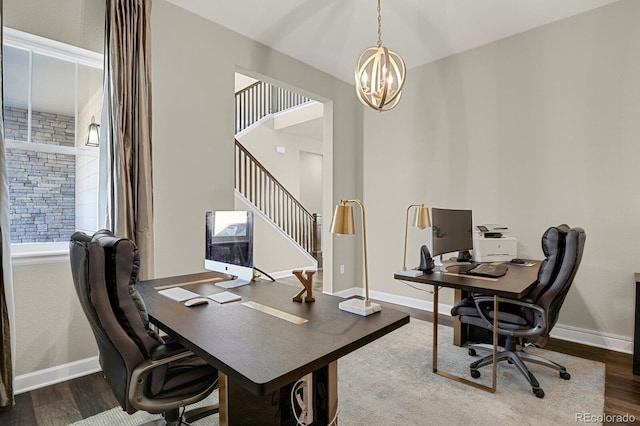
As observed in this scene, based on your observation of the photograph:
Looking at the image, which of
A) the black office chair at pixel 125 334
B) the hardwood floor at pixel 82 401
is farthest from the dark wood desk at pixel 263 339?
the hardwood floor at pixel 82 401

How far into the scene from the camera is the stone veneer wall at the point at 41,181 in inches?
97.0

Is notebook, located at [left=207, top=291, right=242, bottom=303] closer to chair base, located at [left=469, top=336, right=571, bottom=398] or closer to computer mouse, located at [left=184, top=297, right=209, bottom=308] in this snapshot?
computer mouse, located at [left=184, top=297, right=209, bottom=308]

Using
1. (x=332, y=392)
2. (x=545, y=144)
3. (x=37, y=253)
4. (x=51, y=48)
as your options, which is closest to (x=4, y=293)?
A: (x=37, y=253)

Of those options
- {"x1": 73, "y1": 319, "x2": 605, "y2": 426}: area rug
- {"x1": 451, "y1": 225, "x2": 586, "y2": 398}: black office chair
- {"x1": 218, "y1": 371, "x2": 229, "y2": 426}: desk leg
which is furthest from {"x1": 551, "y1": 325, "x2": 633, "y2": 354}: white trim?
{"x1": 218, "y1": 371, "x2": 229, "y2": 426}: desk leg

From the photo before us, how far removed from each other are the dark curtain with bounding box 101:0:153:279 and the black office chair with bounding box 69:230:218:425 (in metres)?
1.22

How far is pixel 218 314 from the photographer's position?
1.64m

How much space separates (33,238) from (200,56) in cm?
203

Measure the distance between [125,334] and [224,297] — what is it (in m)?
0.61

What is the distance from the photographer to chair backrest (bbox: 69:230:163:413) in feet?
4.14

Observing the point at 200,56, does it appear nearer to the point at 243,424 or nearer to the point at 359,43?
the point at 359,43

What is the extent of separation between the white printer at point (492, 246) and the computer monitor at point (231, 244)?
6.84 ft

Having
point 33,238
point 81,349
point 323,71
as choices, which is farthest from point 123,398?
point 323,71

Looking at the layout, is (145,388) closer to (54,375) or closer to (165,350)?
(165,350)

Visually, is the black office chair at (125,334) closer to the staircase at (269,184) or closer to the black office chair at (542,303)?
the black office chair at (542,303)
